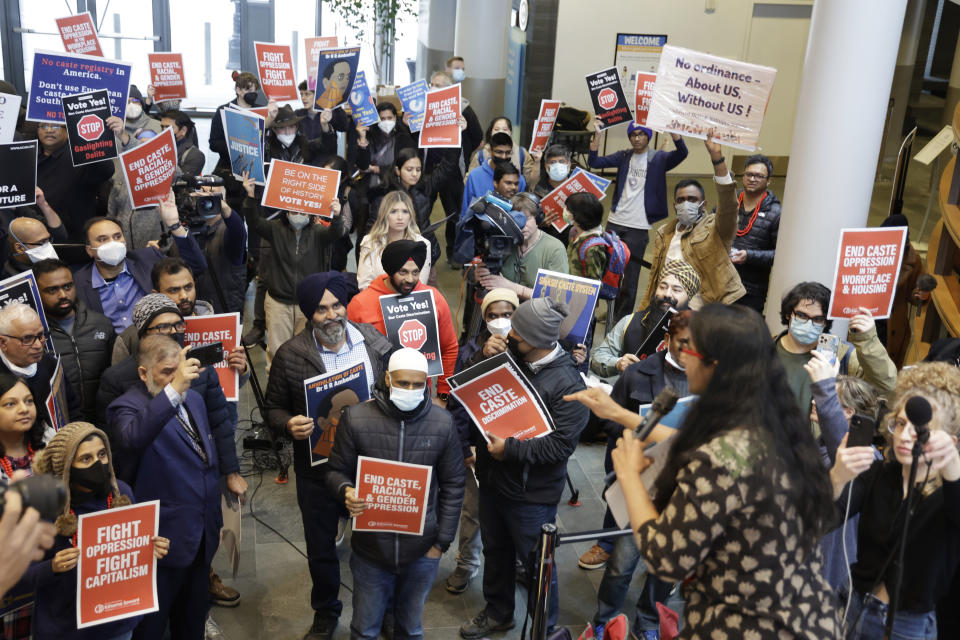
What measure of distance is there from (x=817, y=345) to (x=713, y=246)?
6.44ft

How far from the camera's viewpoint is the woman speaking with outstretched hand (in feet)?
7.82

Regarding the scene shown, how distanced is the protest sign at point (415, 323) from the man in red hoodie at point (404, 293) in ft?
0.18

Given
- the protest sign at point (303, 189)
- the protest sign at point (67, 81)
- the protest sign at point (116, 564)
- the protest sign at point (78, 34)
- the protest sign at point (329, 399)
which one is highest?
the protest sign at point (78, 34)

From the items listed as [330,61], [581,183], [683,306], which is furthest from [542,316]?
[330,61]

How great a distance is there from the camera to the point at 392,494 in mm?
3961

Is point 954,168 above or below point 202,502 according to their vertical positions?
above

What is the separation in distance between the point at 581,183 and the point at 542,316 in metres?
3.59

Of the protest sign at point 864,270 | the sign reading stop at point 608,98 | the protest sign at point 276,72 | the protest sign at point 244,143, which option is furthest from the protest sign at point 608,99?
the protest sign at point 864,270

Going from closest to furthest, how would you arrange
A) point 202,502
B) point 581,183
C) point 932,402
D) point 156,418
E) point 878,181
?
point 932,402 → point 156,418 → point 202,502 → point 581,183 → point 878,181

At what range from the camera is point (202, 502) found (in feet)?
13.4

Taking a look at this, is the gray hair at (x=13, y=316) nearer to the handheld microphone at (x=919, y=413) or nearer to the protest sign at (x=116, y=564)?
the protest sign at (x=116, y=564)

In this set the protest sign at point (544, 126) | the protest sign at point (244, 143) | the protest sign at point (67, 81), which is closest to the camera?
the protest sign at point (67, 81)

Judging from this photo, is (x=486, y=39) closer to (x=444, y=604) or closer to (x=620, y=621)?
(x=444, y=604)

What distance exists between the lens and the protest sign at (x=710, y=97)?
612cm
